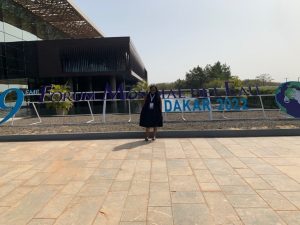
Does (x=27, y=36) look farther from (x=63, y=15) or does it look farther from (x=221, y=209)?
(x=221, y=209)

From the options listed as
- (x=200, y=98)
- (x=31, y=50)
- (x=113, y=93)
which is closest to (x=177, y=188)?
(x=200, y=98)

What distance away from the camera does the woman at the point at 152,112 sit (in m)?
9.31

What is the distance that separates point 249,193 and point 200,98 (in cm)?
825

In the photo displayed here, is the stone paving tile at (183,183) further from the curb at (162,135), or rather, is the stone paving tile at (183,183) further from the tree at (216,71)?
the tree at (216,71)

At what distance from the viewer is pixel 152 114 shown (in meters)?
9.34

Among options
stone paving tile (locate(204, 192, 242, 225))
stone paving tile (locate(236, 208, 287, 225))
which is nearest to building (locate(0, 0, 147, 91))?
stone paving tile (locate(204, 192, 242, 225))

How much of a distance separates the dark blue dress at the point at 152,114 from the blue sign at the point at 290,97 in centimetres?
544

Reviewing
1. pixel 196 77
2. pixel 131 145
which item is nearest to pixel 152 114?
pixel 131 145

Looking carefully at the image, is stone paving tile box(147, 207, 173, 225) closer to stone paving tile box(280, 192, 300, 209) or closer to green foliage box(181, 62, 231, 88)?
stone paving tile box(280, 192, 300, 209)

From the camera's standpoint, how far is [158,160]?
7.01m

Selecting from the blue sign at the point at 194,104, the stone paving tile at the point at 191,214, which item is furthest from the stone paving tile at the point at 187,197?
the blue sign at the point at 194,104

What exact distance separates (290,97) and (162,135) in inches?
215

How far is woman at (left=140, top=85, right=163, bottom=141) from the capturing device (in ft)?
30.6

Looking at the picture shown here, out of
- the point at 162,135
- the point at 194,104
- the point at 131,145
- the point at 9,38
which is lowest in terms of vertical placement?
the point at 131,145
